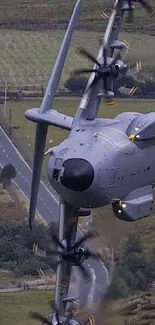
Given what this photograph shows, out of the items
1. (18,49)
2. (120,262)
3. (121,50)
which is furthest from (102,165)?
(18,49)

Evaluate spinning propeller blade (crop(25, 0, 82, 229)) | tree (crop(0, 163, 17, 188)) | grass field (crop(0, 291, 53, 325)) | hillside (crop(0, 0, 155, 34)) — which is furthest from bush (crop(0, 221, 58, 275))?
hillside (crop(0, 0, 155, 34))

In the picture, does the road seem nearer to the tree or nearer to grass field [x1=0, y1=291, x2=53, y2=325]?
the tree

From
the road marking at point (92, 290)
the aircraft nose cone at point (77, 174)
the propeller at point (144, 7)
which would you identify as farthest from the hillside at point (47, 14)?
the aircraft nose cone at point (77, 174)

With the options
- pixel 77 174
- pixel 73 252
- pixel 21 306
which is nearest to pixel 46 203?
pixel 21 306

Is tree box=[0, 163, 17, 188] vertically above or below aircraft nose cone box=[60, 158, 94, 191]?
below

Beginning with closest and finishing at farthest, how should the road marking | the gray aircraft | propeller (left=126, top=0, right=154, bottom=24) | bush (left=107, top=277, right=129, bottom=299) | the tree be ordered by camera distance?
the gray aircraft → propeller (left=126, top=0, right=154, bottom=24) → the road marking → bush (left=107, top=277, right=129, bottom=299) → the tree

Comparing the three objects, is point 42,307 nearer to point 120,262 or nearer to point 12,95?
point 120,262

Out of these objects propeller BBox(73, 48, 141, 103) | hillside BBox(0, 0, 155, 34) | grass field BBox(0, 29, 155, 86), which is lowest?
propeller BBox(73, 48, 141, 103)

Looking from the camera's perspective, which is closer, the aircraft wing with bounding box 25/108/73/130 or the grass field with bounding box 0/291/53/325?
the aircraft wing with bounding box 25/108/73/130
